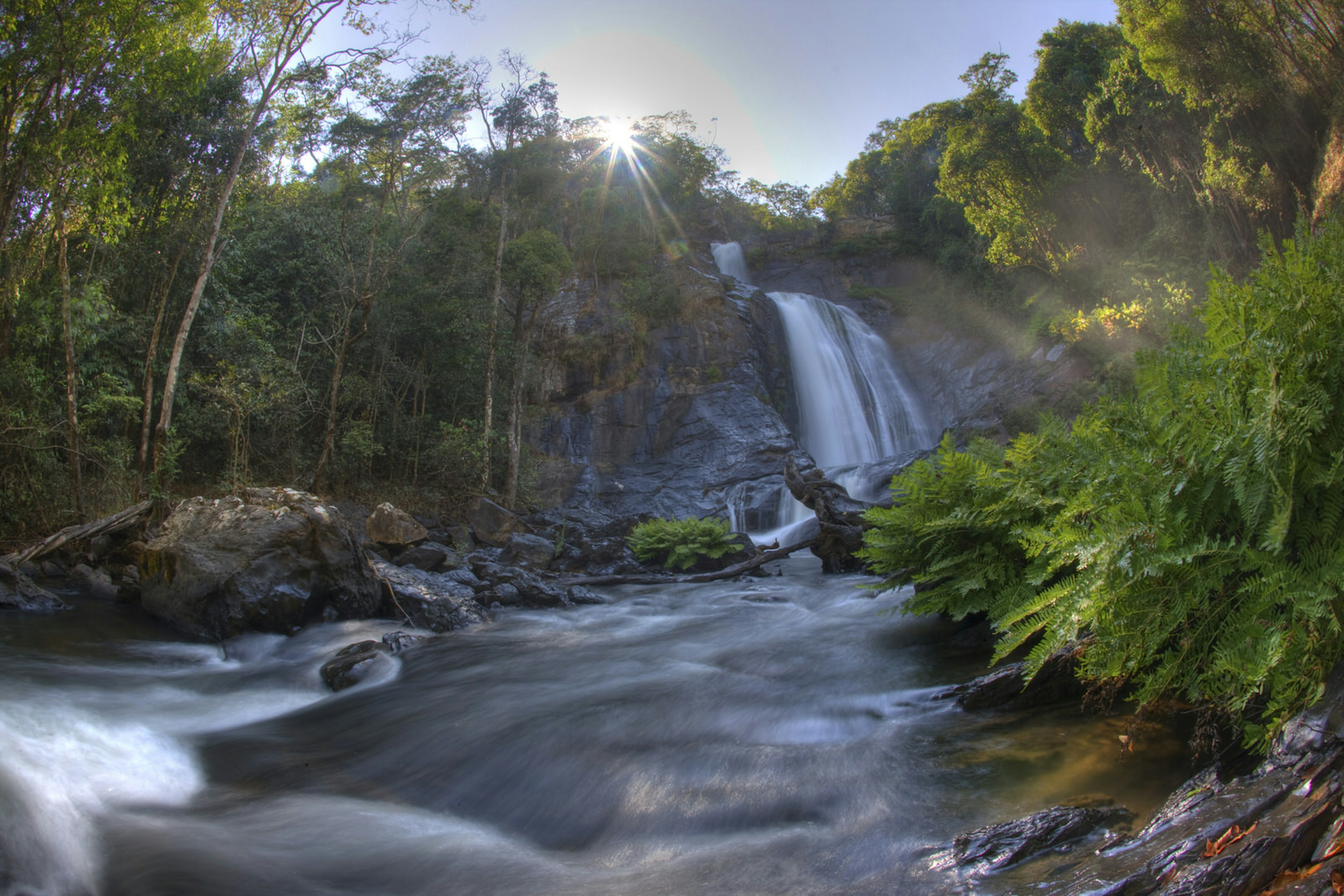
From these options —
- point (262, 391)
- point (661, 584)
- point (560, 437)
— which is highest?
point (262, 391)

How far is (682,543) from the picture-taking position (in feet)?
45.0

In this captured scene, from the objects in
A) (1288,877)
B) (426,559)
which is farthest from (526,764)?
(426,559)

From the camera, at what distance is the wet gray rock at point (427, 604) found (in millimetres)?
9281

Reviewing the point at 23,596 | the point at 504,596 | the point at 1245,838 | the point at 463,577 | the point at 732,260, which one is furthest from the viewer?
the point at 732,260

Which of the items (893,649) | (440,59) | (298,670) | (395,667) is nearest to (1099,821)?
(893,649)

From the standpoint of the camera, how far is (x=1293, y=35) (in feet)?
50.0

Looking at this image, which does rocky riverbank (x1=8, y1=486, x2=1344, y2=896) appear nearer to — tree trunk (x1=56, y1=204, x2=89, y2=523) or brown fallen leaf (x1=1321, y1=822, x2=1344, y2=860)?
brown fallen leaf (x1=1321, y1=822, x2=1344, y2=860)

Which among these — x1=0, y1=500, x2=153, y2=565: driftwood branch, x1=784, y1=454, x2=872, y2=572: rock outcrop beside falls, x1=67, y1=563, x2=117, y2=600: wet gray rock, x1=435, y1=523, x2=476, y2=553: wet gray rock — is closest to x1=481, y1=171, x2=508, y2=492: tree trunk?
x1=435, y1=523, x2=476, y2=553: wet gray rock

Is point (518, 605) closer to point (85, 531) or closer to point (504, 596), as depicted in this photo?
point (504, 596)

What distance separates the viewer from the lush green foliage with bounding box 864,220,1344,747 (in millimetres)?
2543

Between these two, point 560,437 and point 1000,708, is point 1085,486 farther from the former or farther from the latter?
point 560,437

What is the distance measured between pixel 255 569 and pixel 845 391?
2415cm

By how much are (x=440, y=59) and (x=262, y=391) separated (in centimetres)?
1055

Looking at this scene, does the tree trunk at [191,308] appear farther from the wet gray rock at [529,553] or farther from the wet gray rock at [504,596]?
the wet gray rock at [504,596]
